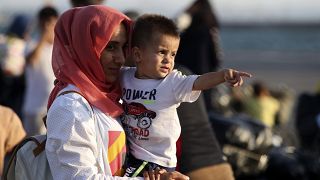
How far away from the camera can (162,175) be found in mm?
3611

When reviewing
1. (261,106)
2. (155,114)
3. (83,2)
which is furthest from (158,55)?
(261,106)

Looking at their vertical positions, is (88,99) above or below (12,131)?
above

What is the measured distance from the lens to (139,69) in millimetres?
3799

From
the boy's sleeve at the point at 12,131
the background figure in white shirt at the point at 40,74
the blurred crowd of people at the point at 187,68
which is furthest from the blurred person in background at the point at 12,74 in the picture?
the boy's sleeve at the point at 12,131

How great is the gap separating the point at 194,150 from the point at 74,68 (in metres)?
1.07

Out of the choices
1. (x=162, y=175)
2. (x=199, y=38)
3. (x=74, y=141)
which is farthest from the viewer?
(x=199, y=38)

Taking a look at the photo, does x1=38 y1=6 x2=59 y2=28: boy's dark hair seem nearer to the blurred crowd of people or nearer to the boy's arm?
the blurred crowd of people

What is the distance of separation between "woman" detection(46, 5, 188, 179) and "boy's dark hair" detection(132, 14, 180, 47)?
0.04 m

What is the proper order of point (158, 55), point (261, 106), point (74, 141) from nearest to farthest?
point (74, 141) → point (158, 55) → point (261, 106)

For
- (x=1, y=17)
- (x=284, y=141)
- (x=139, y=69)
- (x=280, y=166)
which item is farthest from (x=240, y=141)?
(x=1, y=17)

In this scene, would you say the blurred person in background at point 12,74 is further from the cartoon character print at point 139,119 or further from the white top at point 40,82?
the cartoon character print at point 139,119

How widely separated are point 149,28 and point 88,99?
1.23ft

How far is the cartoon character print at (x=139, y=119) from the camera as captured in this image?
3.73 metres

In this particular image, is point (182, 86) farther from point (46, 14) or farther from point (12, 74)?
point (12, 74)
